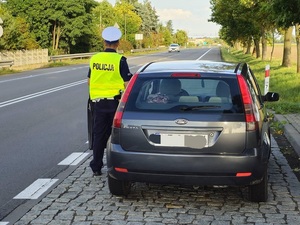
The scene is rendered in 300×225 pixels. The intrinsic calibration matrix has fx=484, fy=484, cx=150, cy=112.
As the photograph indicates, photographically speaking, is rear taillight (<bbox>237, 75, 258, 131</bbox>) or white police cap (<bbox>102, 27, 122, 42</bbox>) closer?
rear taillight (<bbox>237, 75, 258, 131</bbox>)

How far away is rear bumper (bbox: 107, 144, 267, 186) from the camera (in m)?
4.57

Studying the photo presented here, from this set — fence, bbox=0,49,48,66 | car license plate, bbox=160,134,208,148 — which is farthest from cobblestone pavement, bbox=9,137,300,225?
fence, bbox=0,49,48,66

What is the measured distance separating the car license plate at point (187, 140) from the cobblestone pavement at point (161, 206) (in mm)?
676

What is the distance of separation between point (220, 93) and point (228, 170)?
0.82 m

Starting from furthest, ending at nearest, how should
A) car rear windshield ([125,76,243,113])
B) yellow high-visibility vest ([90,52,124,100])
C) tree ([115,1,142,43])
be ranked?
tree ([115,1,142,43]) → yellow high-visibility vest ([90,52,124,100]) → car rear windshield ([125,76,243,113])

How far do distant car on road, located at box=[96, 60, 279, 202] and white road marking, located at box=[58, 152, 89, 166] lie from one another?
2.03 metres

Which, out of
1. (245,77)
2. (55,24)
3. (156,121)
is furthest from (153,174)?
(55,24)

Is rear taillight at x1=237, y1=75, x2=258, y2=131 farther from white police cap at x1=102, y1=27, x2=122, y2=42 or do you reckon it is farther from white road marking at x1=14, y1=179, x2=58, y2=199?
white road marking at x1=14, y1=179, x2=58, y2=199

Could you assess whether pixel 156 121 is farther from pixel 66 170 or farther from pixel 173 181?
pixel 66 170

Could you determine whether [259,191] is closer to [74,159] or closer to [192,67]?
[192,67]

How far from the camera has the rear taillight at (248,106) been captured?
15.2ft

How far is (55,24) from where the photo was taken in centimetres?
6012

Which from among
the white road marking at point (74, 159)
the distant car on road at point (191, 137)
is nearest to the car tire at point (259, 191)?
the distant car on road at point (191, 137)

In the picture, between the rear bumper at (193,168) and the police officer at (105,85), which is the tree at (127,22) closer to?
the police officer at (105,85)
